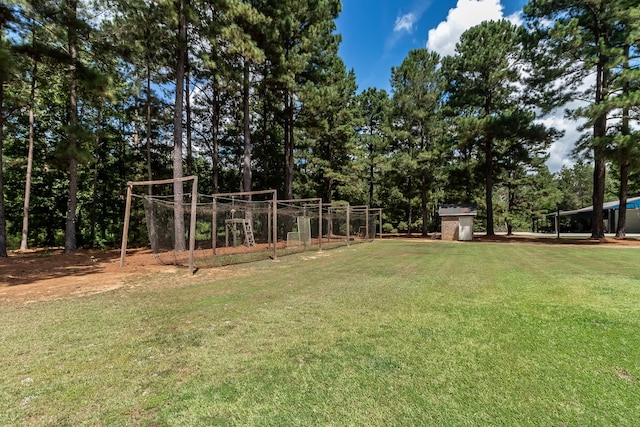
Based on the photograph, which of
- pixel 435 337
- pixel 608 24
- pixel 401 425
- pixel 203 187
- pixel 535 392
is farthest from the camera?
pixel 203 187

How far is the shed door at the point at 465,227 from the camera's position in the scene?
18531 mm

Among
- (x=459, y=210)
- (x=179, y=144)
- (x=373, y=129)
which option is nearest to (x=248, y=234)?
(x=179, y=144)

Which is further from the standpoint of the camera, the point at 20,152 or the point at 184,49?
the point at 20,152

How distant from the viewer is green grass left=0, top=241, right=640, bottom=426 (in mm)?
1730

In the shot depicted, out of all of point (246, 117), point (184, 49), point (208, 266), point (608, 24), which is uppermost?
point (608, 24)

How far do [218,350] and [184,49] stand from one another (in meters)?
10.4

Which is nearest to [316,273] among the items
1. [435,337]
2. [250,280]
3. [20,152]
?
[250,280]

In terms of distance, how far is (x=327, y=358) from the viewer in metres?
2.40

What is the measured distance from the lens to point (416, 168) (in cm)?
2091

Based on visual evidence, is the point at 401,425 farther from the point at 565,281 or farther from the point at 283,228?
the point at 283,228

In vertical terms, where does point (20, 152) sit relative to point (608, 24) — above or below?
below

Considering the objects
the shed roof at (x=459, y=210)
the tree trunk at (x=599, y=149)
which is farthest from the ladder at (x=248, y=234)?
the tree trunk at (x=599, y=149)

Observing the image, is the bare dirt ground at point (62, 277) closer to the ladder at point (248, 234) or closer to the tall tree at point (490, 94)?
the ladder at point (248, 234)

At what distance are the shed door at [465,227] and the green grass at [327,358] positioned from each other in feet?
48.3
